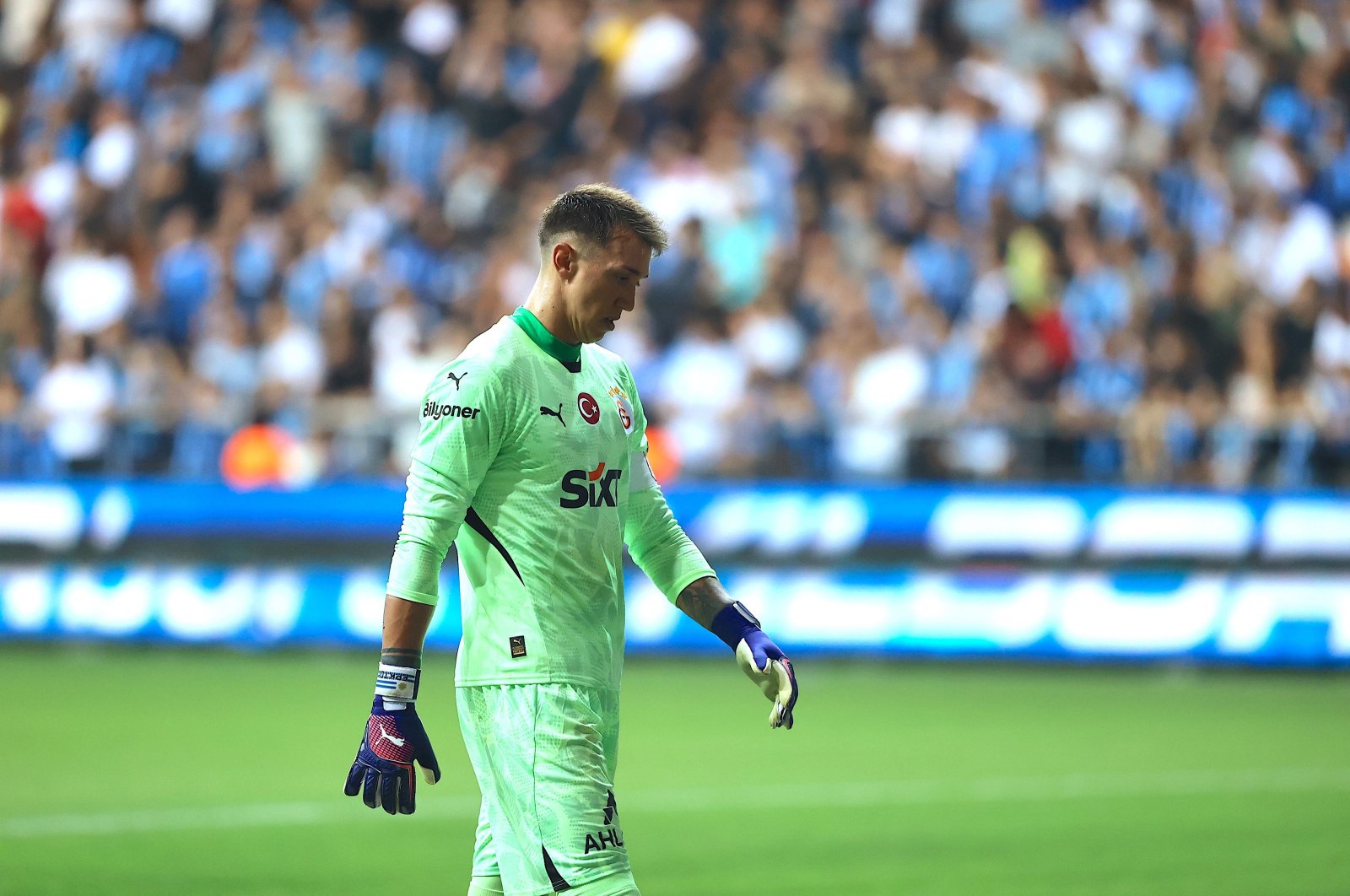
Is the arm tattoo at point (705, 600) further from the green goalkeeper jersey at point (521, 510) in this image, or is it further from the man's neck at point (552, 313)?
the man's neck at point (552, 313)

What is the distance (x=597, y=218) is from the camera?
5066 millimetres

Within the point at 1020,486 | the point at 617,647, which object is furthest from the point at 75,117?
the point at 617,647

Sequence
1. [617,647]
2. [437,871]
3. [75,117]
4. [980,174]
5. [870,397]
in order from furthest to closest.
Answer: [75,117]
[980,174]
[870,397]
[437,871]
[617,647]

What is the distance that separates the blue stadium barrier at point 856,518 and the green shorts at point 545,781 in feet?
37.3

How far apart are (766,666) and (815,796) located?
18.4ft

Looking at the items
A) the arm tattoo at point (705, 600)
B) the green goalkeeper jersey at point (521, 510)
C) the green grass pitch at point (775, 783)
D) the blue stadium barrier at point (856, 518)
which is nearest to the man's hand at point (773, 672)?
the arm tattoo at point (705, 600)

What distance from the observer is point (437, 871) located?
8.62 metres

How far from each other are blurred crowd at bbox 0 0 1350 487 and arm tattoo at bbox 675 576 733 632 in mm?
10970

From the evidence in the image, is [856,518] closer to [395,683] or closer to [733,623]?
[733,623]

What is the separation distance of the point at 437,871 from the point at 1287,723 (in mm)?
7024

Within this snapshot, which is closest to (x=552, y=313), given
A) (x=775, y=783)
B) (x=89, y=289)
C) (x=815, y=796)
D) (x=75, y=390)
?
(x=815, y=796)

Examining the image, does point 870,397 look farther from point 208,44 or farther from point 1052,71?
point 208,44

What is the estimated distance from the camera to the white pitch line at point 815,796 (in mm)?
9766

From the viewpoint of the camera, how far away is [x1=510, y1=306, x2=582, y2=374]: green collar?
514 centimetres
